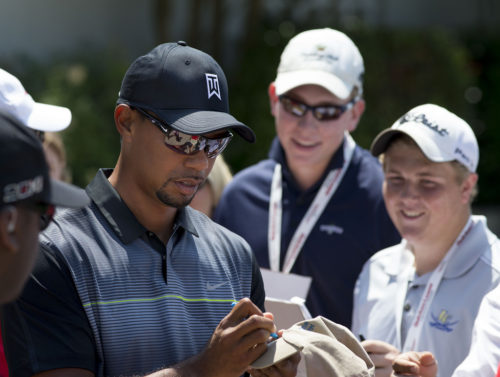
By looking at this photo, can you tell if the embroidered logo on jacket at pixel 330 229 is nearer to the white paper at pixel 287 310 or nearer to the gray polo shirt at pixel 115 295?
the white paper at pixel 287 310

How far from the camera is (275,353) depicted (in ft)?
8.29

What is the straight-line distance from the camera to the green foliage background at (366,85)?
9266 mm

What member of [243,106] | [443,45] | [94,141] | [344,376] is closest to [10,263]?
[344,376]

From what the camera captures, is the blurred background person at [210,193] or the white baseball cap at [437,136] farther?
the blurred background person at [210,193]

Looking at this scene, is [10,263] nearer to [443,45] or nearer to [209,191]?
[209,191]

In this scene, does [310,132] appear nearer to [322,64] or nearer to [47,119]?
[322,64]

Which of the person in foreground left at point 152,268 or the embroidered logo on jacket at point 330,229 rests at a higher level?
the person in foreground left at point 152,268

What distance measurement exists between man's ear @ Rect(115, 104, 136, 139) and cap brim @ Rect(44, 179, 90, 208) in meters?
0.63

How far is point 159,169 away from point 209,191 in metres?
2.16

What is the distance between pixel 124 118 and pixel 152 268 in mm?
535

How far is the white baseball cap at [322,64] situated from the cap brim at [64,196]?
2469 millimetres

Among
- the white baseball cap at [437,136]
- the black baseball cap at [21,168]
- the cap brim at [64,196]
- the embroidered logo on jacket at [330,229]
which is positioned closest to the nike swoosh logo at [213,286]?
the cap brim at [64,196]

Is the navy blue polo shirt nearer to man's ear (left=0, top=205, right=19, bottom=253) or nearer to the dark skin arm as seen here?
the dark skin arm

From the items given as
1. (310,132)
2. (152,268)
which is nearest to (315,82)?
(310,132)
